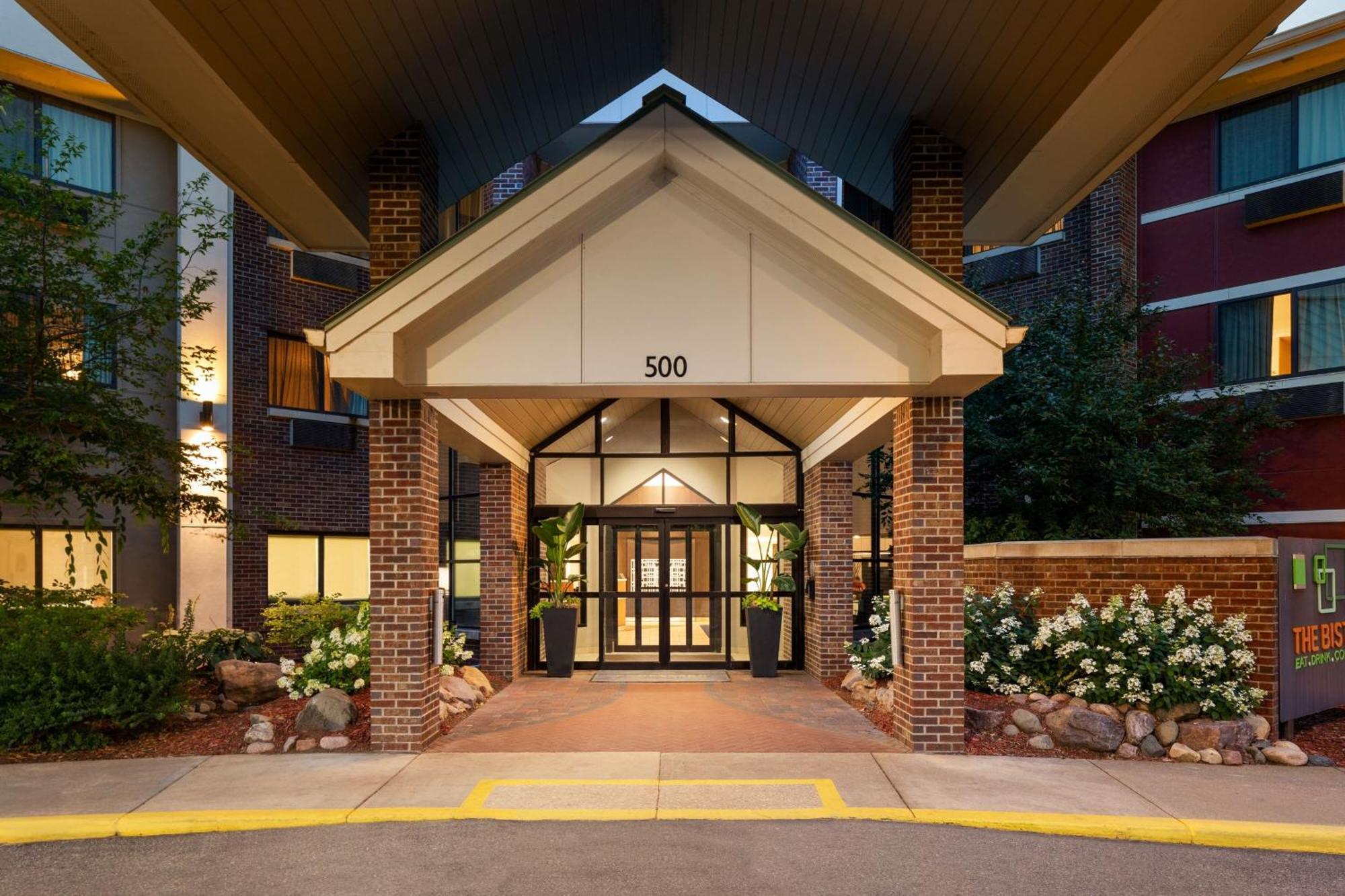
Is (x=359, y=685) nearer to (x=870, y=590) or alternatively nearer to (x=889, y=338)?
(x=889, y=338)

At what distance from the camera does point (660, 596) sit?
596 inches

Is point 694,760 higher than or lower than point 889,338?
→ lower

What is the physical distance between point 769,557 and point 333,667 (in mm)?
7238

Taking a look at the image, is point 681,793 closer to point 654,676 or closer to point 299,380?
point 654,676

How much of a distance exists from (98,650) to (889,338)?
28.5 ft

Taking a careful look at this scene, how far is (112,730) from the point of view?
9.53m

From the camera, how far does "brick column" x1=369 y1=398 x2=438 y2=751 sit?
8.84 metres

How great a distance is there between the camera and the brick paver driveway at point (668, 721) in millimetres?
9211

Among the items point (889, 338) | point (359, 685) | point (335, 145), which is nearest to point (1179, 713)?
point (889, 338)

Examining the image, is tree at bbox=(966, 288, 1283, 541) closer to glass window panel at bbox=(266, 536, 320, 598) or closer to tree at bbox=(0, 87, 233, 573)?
tree at bbox=(0, 87, 233, 573)

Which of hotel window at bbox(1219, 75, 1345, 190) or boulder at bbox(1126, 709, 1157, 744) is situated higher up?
hotel window at bbox(1219, 75, 1345, 190)

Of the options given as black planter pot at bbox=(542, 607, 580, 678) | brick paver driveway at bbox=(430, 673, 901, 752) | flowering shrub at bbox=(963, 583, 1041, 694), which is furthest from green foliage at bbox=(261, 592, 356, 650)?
flowering shrub at bbox=(963, 583, 1041, 694)

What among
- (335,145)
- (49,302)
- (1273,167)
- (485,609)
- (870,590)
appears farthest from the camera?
(870,590)

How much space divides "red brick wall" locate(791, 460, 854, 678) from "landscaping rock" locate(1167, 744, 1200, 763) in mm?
5347
